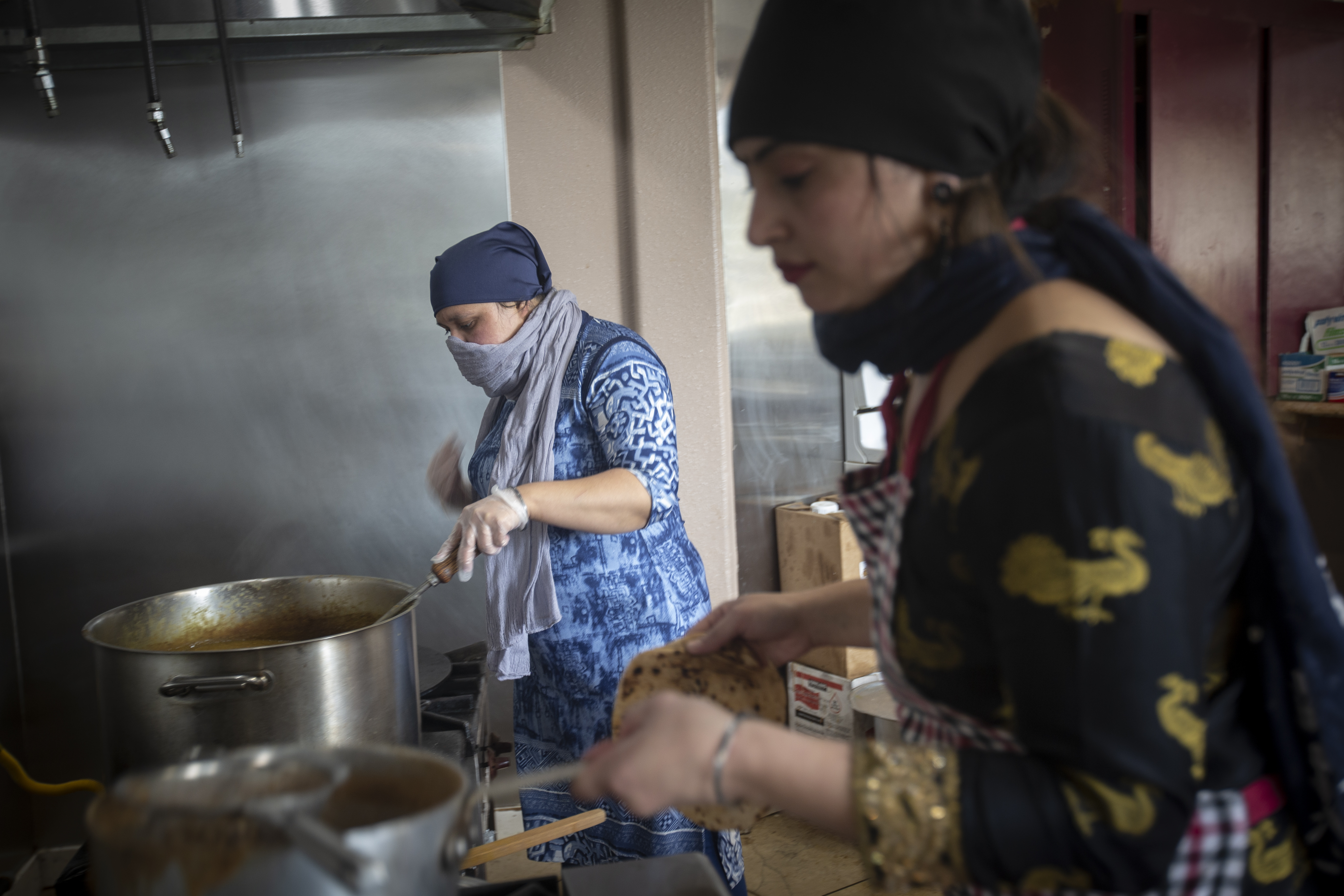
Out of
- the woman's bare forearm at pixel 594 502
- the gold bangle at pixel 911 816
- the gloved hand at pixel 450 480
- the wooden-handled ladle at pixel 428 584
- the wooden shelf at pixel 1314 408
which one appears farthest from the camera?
the wooden shelf at pixel 1314 408

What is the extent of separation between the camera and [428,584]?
53.7 inches

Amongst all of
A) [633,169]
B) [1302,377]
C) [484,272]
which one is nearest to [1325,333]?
[1302,377]

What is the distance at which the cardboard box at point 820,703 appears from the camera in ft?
9.53

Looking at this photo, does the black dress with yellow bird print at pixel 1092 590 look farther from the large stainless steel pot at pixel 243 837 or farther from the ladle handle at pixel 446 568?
the ladle handle at pixel 446 568

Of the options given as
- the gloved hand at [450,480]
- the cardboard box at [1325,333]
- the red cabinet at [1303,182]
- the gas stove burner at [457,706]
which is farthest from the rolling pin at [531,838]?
the red cabinet at [1303,182]

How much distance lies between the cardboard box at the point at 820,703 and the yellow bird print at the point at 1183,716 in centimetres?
230

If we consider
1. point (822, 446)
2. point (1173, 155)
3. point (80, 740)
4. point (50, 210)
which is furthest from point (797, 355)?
point (80, 740)

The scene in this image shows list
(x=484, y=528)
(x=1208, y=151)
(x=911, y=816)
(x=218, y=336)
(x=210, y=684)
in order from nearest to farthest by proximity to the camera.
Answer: (x=911, y=816) < (x=210, y=684) < (x=484, y=528) < (x=218, y=336) < (x=1208, y=151)

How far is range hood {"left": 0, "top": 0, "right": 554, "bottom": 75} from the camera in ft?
7.06

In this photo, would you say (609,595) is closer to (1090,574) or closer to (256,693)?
(256,693)

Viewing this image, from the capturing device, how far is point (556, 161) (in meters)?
2.53

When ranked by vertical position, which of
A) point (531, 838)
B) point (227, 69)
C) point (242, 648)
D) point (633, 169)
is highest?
point (227, 69)

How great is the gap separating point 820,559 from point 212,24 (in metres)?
2.25

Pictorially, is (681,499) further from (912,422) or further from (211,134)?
(912,422)
